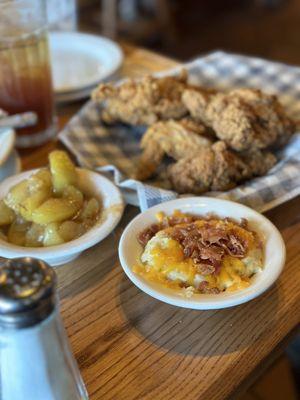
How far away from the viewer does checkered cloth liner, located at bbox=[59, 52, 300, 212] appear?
1032mm

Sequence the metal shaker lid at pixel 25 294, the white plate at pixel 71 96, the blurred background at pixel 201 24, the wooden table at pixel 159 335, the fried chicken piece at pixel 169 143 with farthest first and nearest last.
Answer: the blurred background at pixel 201 24
the white plate at pixel 71 96
the fried chicken piece at pixel 169 143
the wooden table at pixel 159 335
the metal shaker lid at pixel 25 294

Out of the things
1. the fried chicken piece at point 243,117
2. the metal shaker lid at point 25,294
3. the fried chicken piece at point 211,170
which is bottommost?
the fried chicken piece at point 211,170

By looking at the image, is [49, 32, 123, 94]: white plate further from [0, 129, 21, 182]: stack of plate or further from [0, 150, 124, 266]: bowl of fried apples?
[0, 150, 124, 266]: bowl of fried apples

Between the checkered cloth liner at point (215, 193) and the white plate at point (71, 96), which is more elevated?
the checkered cloth liner at point (215, 193)

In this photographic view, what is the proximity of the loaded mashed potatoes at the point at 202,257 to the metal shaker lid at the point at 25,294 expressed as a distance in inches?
9.7

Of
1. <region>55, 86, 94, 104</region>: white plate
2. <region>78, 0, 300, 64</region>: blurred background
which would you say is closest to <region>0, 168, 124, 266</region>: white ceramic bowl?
<region>55, 86, 94, 104</region>: white plate

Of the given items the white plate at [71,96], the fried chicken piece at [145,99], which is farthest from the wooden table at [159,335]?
the white plate at [71,96]

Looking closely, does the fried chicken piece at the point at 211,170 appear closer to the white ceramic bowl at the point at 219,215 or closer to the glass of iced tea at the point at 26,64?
the white ceramic bowl at the point at 219,215

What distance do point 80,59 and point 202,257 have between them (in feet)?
3.61

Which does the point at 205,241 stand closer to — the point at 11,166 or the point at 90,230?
the point at 90,230

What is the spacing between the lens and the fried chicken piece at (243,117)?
109cm

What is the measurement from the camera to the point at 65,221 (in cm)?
90

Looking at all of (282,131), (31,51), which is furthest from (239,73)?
(31,51)

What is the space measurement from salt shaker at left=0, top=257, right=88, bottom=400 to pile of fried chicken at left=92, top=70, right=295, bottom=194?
523mm
